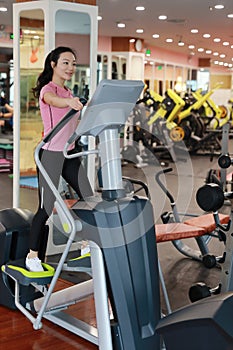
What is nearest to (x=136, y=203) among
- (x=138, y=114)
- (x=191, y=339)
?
(x=191, y=339)

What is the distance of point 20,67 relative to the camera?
417 centimetres

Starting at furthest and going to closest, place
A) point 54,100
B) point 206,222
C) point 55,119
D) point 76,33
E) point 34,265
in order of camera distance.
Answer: point 76,33
point 206,222
point 55,119
point 34,265
point 54,100

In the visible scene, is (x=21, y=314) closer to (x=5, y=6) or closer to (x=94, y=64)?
(x=94, y=64)

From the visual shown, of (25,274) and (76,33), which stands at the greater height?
(76,33)

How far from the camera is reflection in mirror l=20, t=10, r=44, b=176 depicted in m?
4.08

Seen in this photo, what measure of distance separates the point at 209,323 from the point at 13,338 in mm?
1320

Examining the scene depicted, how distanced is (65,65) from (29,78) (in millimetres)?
1383

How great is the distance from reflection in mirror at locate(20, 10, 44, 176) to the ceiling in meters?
3.57

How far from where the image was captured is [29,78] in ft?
14.0

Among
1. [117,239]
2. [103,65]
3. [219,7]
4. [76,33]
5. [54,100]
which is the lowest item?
[117,239]

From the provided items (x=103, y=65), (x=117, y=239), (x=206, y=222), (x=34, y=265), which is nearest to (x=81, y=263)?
(x=34, y=265)

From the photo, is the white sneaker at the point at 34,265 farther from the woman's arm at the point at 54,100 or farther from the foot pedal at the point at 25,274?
the woman's arm at the point at 54,100

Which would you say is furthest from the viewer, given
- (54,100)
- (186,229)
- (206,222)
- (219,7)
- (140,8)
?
(140,8)

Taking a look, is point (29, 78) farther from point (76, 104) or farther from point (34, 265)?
point (76, 104)
